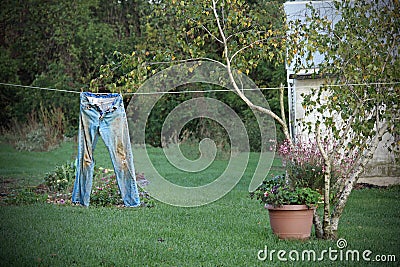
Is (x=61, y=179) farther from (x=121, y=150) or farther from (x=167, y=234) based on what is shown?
(x=167, y=234)

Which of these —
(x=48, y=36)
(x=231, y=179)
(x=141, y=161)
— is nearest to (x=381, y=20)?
(x=231, y=179)

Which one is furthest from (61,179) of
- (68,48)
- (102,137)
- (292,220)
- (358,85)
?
(68,48)

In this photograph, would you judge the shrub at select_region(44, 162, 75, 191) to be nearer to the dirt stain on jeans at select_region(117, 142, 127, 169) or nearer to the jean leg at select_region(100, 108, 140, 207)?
the jean leg at select_region(100, 108, 140, 207)

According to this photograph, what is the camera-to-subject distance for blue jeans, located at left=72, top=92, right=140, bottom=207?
6879 millimetres

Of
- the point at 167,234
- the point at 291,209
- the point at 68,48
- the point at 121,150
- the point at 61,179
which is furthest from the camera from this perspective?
the point at 68,48

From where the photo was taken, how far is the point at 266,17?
15352 millimetres

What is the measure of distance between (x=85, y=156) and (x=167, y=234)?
1.66 m

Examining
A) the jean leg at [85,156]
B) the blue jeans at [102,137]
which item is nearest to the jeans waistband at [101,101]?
the blue jeans at [102,137]

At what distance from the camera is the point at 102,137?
275 inches

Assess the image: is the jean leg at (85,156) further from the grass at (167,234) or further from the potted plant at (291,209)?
the potted plant at (291,209)

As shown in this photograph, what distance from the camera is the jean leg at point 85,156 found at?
693cm

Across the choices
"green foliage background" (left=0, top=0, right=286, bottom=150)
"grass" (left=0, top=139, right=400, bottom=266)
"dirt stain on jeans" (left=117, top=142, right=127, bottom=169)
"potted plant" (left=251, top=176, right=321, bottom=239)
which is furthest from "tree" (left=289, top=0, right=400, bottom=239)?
"green foliage background" (left=0, top=0, right=286, bottom=150)

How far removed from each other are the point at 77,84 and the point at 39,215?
11169 mm

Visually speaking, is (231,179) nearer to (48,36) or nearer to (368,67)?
(368,67)
